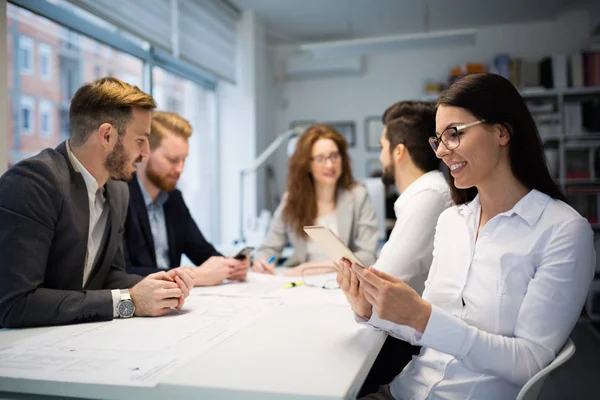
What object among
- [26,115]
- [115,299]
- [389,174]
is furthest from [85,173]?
[26,115]

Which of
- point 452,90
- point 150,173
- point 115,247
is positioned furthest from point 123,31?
point 452,90

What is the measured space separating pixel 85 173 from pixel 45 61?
5.12ft

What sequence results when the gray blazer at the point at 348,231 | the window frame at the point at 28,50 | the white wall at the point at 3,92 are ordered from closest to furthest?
1. the white wall at the point at 3,92
2. the window frame at the point at 28,50
3. the gray blazer at the point at 348,231

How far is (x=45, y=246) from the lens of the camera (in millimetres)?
1267

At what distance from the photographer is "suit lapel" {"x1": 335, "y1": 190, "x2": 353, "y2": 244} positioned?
2590mm

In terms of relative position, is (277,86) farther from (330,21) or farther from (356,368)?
(356,368)

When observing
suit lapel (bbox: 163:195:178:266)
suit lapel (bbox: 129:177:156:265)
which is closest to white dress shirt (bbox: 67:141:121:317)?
suit lapel (bbox: 129:177:156:265)

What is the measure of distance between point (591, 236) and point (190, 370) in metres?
0.84

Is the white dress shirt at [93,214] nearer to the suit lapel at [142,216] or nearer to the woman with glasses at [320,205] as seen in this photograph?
the suit lapel at [142,216]

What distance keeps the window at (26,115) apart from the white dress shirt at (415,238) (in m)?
2.01

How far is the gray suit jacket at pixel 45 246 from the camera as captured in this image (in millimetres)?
1197

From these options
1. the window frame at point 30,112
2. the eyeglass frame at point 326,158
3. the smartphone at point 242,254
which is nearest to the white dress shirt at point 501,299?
the smartphone at point 242,254

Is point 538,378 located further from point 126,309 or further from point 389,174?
point 389,174

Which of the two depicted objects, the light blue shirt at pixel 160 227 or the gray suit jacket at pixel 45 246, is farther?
the light blue shirt at pixel 160 227
